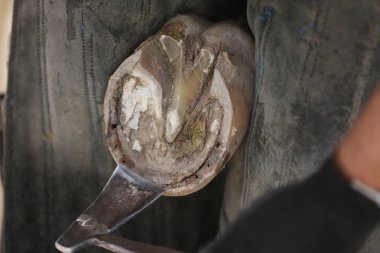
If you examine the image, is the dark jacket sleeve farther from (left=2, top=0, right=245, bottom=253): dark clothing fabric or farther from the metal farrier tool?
(left=2, top=0, right=245, bottom=253): dark clothing fabric

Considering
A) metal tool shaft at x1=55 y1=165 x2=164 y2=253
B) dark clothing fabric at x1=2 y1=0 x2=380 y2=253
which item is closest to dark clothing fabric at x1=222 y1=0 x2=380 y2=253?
dark clothing fabric at x1=2 y1=0 x2=380 y2=253

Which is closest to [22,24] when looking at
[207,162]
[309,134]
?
[207,162]

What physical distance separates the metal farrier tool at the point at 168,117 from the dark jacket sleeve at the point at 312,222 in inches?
11.9

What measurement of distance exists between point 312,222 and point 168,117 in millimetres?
395

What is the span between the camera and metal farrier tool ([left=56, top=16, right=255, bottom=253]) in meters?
0.79

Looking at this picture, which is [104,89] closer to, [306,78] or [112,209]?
[112,209]

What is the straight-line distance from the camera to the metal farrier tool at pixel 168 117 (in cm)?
79

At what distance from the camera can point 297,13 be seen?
0.70 meters

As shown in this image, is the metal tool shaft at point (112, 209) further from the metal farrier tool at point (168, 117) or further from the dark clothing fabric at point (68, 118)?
the dark clothing fabric at point (68, 118)

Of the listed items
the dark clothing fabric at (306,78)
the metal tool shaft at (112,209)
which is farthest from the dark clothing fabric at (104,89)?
the metal tool shaft at (112,209)

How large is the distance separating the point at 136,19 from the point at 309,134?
31 cm

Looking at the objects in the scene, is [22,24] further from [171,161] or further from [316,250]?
[316,250]

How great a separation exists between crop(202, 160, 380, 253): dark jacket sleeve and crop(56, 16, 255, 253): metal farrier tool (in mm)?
301

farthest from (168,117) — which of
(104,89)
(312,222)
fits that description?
(312,222)
